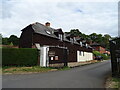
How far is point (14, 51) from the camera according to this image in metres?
16.8

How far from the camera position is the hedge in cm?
1664

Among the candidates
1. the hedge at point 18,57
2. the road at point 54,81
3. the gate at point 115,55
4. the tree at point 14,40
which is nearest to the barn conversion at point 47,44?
the hedge at point 18,57

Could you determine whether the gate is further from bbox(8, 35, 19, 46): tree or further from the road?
bbox(8, 35, 19, 46): tree

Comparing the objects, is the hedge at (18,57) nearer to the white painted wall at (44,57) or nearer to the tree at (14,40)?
the white painted wall at (44,57)

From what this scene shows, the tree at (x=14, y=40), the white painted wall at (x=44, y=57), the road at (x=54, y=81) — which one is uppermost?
the tree at (x=14, y=40)

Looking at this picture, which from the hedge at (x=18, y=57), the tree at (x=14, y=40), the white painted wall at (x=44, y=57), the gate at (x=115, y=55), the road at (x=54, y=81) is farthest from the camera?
the tree at (x=14, y=40)

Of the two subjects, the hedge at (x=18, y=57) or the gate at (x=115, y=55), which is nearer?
the gate at (x=115, y=55)

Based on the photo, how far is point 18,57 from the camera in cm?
1680

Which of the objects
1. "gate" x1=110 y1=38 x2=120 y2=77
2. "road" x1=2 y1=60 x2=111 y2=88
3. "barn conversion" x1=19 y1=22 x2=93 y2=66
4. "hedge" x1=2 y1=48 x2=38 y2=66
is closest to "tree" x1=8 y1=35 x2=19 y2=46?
"barn conversion" x1=19 y1=22 x2=93 y2=66

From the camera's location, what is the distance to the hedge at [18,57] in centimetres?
1664

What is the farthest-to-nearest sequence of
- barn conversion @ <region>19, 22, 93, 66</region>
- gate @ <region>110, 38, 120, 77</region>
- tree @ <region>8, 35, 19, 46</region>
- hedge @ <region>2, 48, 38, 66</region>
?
tree @ <region>8, 35, 19, 46</region>
barn conversion @ <region>19, 22, 93, 66</region>
hedge @ <region>2, 48, 38, 66</region>
gate @ <region>110, 38, 120, 77</region>

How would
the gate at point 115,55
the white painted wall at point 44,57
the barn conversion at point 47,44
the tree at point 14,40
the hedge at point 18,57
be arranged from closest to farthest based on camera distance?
the gate at point 115,55
the hedge at point 18,57
the white painted wall at point 44,57
the barn conversion at point 47,44
the tree at point 14,40

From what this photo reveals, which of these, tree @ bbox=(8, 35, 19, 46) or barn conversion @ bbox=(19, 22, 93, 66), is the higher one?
tree @ bbox=(8, 35, 19, 46)

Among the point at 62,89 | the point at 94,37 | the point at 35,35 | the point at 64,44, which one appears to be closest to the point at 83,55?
the point at 64,44
